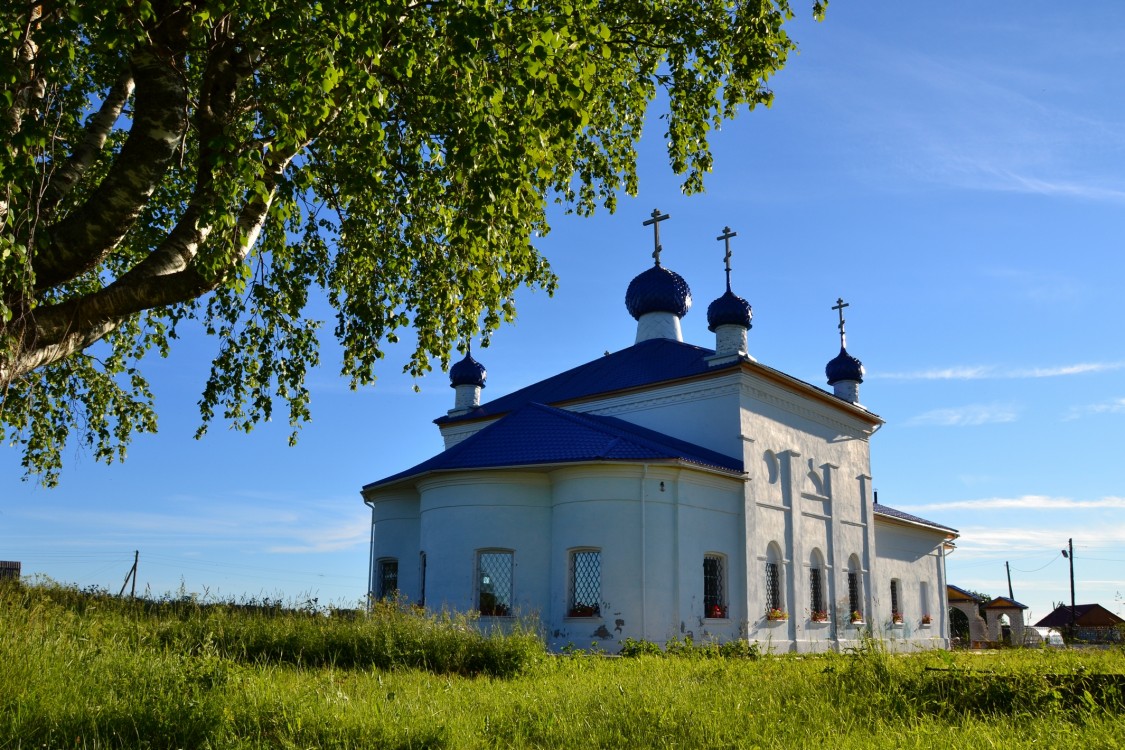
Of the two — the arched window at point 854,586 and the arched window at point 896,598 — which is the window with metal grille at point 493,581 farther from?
the arched window at point 896,598

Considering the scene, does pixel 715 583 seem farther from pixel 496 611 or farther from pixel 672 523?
pixel 496 611

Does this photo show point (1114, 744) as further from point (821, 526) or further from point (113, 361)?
point (821, 526)

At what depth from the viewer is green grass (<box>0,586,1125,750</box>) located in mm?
6434

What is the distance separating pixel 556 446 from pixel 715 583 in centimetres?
439

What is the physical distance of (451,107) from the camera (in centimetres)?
801

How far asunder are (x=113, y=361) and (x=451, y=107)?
8.57 metres

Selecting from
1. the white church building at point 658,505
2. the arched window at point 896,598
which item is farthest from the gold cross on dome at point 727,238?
the arched window at point 896,598

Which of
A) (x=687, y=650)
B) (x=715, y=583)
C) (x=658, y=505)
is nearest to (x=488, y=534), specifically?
(x=658, y=505)

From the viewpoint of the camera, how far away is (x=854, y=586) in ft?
80.4

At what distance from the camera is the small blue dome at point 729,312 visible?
821 inches

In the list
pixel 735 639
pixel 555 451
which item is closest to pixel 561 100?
pixel 555 451

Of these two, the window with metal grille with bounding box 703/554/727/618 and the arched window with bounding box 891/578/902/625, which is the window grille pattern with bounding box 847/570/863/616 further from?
the window with metal grille with bounding box 703/554/727/618

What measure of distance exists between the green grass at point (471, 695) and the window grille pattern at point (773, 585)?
956 centimetres

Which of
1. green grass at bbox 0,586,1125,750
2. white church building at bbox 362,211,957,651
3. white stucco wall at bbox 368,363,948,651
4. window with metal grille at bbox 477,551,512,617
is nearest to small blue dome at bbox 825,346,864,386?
white church building at bbox 362,211,957,651
